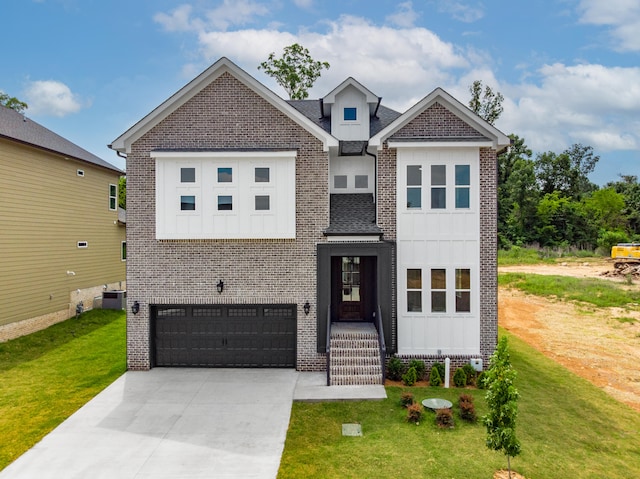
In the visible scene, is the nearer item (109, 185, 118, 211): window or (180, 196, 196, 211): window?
(180, 196, 196, 211): window

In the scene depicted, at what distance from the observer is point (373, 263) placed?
44.1ft

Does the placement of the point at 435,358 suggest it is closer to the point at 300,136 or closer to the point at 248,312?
the point at 248,312

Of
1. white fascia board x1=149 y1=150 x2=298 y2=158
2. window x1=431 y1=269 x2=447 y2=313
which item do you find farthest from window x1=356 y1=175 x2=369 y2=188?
window x1=431 y1=269 x2=447 y2=313

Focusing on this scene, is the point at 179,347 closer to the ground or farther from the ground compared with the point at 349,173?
closer to the ground

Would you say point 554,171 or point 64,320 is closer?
point 64,320

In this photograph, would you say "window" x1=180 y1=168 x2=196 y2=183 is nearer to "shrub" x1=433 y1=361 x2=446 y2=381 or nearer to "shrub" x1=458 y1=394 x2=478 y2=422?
"shrub" x1=433 y1=361 x2=446 y2=381

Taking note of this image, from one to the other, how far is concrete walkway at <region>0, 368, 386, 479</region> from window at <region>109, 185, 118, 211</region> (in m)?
13.7

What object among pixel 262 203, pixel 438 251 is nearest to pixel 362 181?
pixel 438 251

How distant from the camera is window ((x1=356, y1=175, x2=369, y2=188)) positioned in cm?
1349

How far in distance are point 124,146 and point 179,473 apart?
940 cm

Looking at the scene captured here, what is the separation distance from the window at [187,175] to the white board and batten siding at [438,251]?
6.24m

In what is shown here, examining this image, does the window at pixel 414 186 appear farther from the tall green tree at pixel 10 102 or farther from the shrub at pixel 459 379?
the tall green tree at pixel 10 102

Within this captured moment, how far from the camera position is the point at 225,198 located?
1211 centimetres

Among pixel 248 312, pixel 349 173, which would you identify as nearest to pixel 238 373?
pixel 248 312
